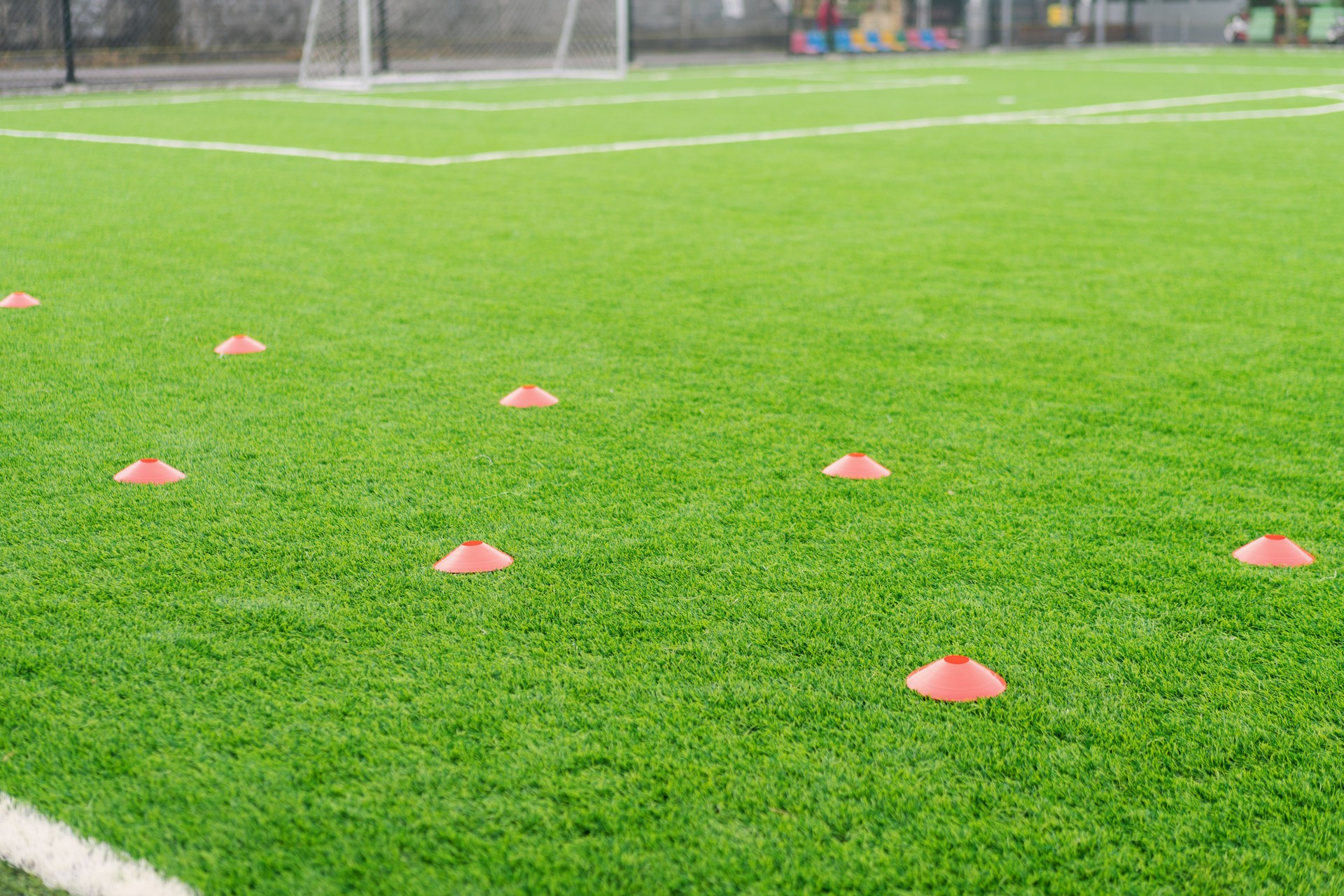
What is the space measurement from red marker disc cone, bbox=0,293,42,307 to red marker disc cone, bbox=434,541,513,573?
340 centimetres

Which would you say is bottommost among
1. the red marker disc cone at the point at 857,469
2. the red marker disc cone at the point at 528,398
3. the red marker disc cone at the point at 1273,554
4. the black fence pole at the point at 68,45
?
the red marker disc cone at the point at 1273,554

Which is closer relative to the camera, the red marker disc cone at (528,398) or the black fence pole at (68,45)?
the red marker disc cone at (528,398)

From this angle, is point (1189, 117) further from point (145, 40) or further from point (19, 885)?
point (19, 885)

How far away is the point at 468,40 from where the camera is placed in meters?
25.2

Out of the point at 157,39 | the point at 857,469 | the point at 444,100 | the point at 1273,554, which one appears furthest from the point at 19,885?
the point at 157,39

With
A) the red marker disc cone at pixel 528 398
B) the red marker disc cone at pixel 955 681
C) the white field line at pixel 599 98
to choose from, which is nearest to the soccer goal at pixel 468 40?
the white field line at pixel 599 98

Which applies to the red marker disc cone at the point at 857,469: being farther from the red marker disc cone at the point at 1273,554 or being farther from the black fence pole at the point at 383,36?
the black fence pole at the point at 383,36

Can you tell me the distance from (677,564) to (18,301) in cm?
379

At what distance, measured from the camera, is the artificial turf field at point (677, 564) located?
2086 millimetres

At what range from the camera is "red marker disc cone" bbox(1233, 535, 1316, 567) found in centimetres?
309

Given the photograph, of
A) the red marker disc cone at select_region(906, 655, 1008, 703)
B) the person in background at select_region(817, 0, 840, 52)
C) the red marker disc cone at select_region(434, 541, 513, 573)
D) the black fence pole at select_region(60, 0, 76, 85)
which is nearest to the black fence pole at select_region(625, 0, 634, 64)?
the person in background at select_region(817, 0, 840, 52)

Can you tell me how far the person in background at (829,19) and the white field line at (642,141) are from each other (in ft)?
48.7

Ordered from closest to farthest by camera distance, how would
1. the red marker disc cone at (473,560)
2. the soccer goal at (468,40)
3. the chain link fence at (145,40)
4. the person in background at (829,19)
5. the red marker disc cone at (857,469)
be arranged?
the red marker disc cone at (473,560), the red marker disc cone at (857,469), the chain link fence at (145,40), the soccer goal at (468,40), the person in background at (829,19)

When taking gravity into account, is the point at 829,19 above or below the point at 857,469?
above
